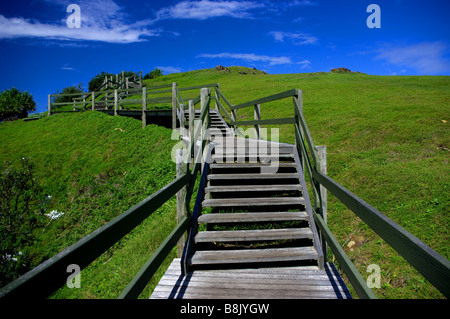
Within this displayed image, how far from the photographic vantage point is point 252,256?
3.64 m

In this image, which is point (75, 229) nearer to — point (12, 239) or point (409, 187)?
point (12, 239)

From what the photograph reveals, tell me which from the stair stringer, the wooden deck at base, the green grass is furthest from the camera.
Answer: the green grass

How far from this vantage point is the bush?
672cm

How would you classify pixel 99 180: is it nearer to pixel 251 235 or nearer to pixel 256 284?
pixel 251 235

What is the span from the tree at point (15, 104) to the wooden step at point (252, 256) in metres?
53.6


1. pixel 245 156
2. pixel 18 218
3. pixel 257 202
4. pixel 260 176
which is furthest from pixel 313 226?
pixel 18 218

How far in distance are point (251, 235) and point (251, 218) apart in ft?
1.07

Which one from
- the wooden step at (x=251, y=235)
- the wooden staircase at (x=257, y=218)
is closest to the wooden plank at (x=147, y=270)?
the wooden step at (x=251, y=235)

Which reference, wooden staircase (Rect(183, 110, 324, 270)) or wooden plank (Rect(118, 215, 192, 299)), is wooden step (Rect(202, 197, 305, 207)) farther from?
wooden plank (Rect(118, 215, 192, 299))

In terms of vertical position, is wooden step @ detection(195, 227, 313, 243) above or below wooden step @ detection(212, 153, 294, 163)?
below

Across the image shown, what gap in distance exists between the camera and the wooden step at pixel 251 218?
13.4ft

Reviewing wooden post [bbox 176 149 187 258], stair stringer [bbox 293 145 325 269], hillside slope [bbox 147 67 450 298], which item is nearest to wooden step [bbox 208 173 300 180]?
stair stringer [bbox 293 145 325 269]
